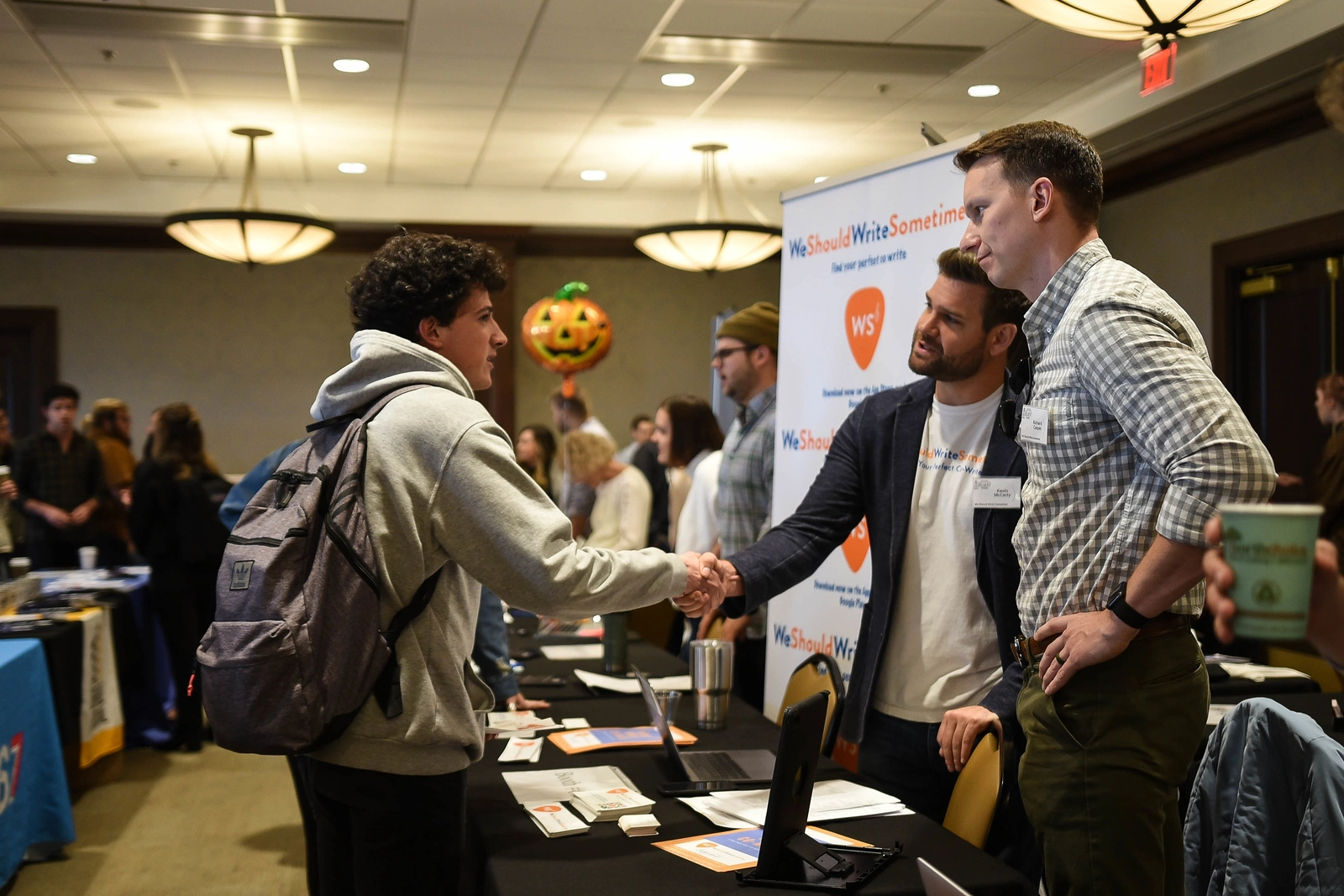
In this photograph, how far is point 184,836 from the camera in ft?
13.7

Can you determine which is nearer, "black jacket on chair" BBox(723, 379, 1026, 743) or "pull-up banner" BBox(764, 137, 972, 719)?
"black jacket on chair" BBox(723, 379, 1026, 743)

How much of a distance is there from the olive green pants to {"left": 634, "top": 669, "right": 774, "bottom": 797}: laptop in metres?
0.63

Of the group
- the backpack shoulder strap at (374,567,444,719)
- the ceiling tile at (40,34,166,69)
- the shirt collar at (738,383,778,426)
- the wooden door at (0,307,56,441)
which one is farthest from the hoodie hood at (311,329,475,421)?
the wooden door at (0,307,56,441)

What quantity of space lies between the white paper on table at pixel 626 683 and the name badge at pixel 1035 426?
153 centimetres

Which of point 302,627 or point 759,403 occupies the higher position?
point 759,403

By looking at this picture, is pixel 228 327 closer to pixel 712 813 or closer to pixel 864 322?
pixel 864 322

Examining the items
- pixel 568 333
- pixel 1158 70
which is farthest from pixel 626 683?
pixel 568 333

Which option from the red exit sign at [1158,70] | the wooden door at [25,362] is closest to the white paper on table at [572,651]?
the red exit sign at [1158,70]

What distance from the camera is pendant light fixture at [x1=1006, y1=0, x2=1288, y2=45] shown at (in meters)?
3.67

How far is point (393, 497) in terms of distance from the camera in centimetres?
164

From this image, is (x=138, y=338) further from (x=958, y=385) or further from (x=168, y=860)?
(x=958, y=385)

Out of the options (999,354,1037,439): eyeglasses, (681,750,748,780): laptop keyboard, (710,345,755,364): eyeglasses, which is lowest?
(681,750,748,780): laptop keyboard

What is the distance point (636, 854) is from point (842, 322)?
2059mm

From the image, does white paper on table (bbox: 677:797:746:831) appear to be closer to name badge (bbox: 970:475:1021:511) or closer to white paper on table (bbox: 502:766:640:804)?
white paper on table (bbox: 502:766:640:804)
